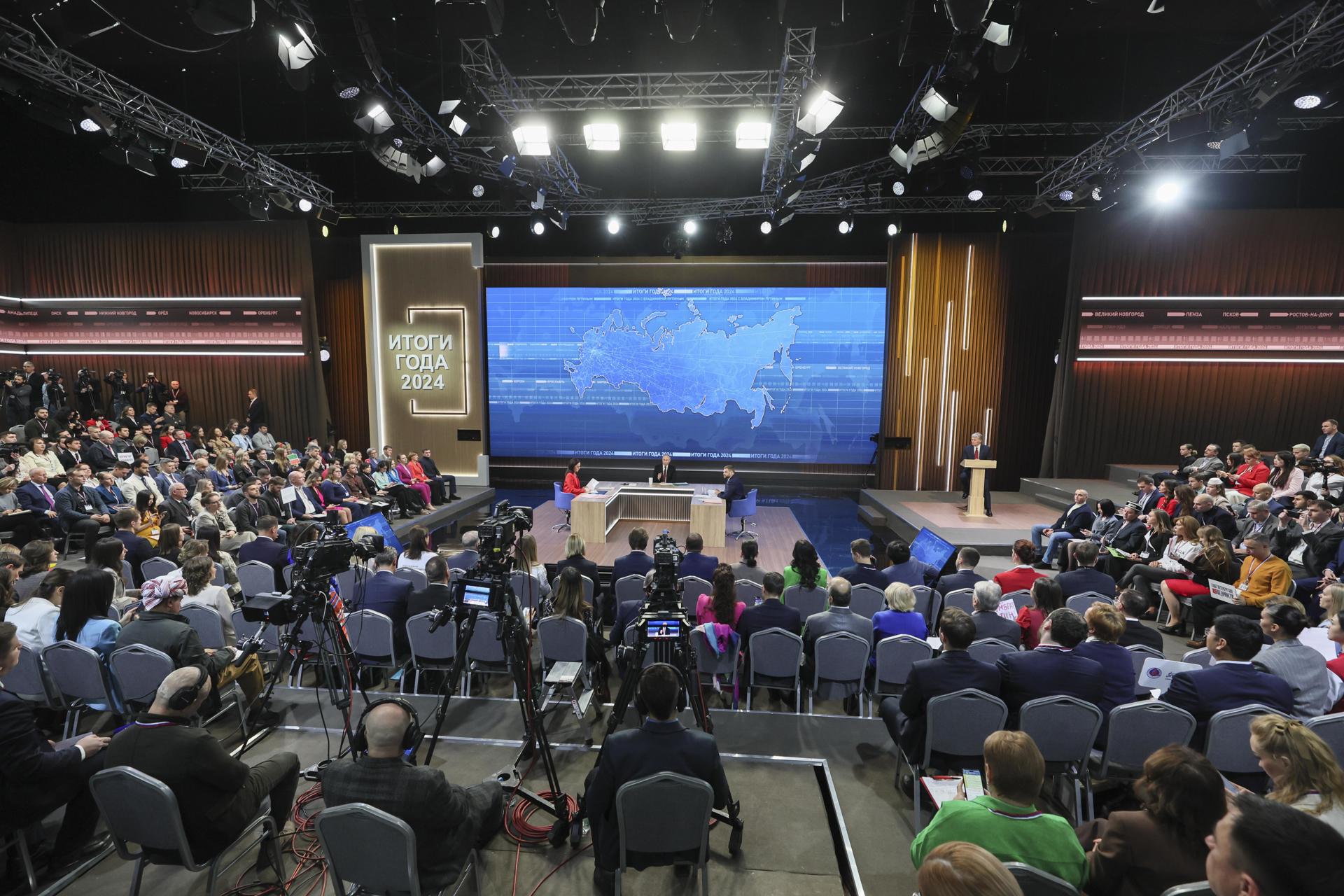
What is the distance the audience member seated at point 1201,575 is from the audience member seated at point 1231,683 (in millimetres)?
3231

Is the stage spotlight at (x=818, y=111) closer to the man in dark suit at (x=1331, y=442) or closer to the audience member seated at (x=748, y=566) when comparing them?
the audience member seated at (x=748, y=566)

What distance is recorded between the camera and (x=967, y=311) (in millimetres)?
13023

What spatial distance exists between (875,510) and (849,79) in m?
7.89

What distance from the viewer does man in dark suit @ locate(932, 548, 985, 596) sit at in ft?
17.6

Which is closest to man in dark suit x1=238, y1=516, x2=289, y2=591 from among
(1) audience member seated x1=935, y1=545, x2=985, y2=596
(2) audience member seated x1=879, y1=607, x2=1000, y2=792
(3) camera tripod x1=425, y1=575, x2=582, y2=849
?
(3) camera tripod x1=425, y1=575, x2=582, y2=849

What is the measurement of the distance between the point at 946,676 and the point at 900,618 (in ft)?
3.75

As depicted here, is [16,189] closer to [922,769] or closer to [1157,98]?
[922,769]

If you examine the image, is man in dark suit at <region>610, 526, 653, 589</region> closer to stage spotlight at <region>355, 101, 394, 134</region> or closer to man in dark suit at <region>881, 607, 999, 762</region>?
man in dark suit at <region>881, 607, 999, 762</region>

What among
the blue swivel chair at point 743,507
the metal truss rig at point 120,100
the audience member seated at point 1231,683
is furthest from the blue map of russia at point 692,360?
the audience member seated at point 1231,683

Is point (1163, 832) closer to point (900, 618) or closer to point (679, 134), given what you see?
point (900, 618)

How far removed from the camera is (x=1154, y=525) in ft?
22.6

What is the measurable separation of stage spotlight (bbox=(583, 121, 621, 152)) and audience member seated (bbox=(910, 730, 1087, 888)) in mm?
8485

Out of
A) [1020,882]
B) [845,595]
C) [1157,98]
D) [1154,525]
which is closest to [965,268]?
[1157,98]

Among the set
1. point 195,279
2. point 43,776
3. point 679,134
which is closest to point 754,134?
point 679,134
